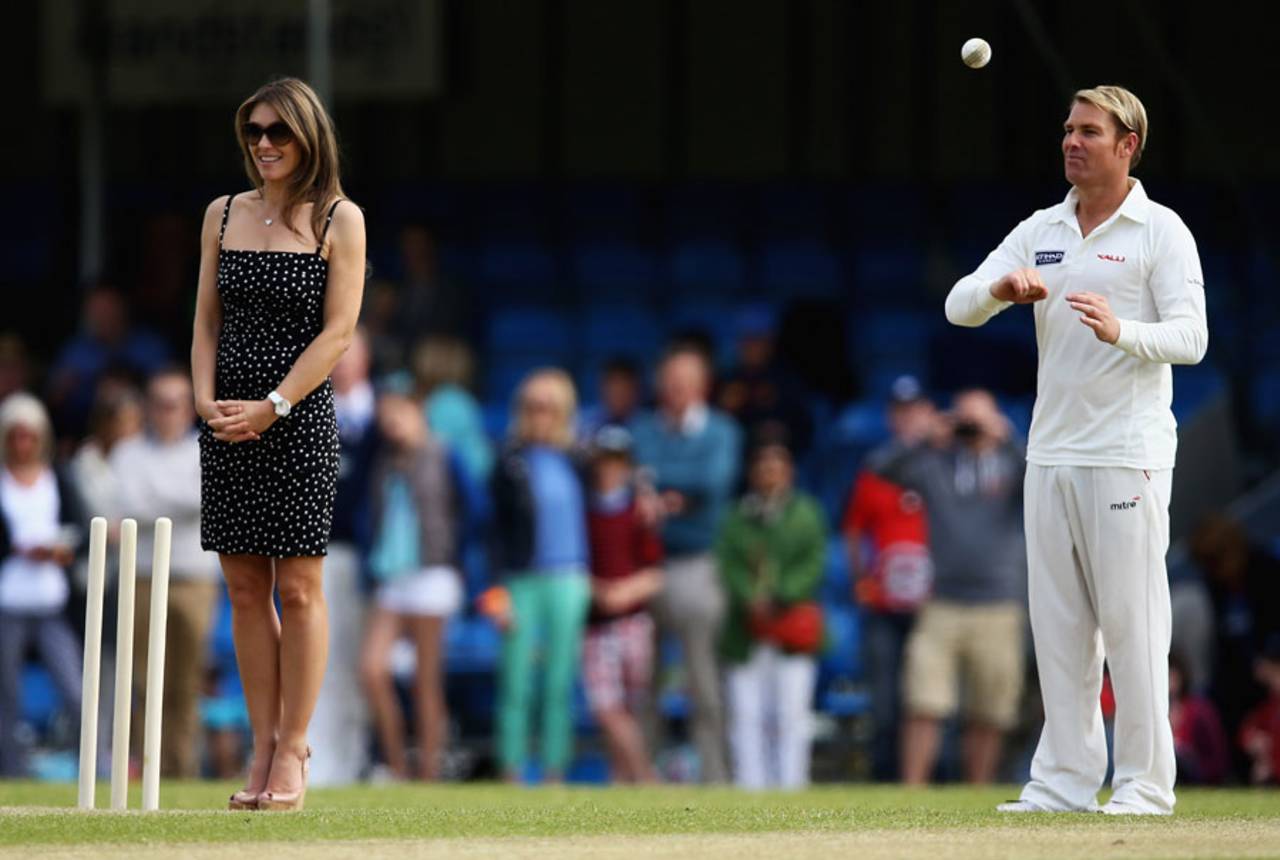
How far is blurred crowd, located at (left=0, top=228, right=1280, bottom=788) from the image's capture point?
41.5 ft

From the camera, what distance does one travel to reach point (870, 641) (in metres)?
13.1

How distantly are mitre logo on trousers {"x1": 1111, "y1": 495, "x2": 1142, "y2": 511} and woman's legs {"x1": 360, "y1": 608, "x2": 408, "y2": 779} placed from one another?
6.28 m

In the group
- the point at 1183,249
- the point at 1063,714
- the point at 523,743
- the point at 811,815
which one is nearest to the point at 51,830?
the point at 811,815

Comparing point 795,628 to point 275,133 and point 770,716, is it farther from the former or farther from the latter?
point 275,133

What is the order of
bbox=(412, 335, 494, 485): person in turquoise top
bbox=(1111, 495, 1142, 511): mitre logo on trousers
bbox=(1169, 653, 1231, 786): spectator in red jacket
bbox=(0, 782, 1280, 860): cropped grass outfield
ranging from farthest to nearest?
1. bbox=(412, 335, 494, 485): person in turquoise top
2. bbox=(1169, 653, 1231, 786): spectator in red jacket
3. bbox=(1111, 495, 1142, 511): mitre logo on trousers
4. bbox=(0, 782, 1280, 860): cropped grass outfield

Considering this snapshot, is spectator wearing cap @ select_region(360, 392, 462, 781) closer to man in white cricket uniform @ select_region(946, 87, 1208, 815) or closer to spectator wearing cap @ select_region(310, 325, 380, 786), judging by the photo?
spectator wearing cap @ select_region(310, 325, 380, 786)

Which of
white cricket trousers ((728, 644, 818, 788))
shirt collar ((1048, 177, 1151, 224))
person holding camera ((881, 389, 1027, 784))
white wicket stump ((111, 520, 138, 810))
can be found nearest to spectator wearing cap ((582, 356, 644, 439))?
white cricket trousers ((728, 644, 818, 788))

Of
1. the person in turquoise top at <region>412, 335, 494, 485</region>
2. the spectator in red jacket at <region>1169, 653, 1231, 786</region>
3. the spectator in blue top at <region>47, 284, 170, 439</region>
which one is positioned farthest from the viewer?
the spectator in blue top at <region>47, 284, 170, 439</region>

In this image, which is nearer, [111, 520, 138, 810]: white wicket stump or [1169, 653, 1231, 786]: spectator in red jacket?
[111, 520, 138, 810]: white wicket stump

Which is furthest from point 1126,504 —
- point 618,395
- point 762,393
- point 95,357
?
point 95,357

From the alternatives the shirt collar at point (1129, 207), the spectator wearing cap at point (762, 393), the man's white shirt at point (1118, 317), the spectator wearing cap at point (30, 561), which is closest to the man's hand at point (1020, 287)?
the man's white shirt at point (1118, 317)

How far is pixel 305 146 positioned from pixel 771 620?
20.6 feet

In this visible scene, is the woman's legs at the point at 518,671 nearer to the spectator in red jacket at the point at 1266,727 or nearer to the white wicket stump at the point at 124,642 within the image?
the spectator in red jacket at the point at 1266,727

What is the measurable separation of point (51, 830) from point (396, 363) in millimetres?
7989
